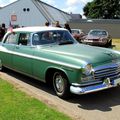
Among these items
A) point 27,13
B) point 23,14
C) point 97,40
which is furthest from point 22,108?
point 23,14

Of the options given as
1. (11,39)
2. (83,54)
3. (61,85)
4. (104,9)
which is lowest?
(61,85)

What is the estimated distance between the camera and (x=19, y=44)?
9656 millimetres

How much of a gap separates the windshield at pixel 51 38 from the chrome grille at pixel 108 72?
6.33ft

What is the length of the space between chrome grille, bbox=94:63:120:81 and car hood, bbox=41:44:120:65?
150 mm

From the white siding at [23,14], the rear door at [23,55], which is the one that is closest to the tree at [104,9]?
the white siding at [23,14]

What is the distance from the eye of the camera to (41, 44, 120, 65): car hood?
7282 millimetres

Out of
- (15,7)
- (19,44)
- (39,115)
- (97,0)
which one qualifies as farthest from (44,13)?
(39,115)

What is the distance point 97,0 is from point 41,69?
2459 inches

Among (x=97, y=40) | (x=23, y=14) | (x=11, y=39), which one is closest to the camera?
(x=11, y=39)

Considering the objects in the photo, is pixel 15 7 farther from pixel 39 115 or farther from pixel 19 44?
pixel 39 115

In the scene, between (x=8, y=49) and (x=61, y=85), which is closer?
(x=61, y=85)

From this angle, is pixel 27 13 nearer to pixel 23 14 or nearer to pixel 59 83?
pixel 23 14

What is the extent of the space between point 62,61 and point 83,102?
1.06 metres

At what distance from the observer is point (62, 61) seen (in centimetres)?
753
